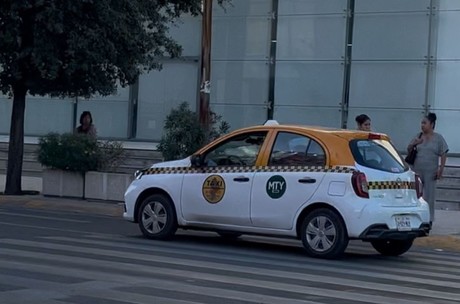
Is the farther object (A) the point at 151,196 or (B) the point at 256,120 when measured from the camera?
(B) the point at 256,120

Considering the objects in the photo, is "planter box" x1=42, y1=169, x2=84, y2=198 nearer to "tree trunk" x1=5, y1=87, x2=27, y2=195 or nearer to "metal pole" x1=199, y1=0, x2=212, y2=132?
"tree trunk" x1=5, y1=87, x2=27, y2=195

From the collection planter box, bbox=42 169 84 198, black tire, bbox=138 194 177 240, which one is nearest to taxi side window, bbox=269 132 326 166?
black tire, bbox=138 194 177 240

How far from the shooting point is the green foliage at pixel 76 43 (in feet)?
68.2

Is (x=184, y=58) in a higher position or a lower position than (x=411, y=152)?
higher

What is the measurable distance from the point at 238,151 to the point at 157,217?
4.99 ft

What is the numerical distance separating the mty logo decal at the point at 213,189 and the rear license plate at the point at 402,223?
237 cm

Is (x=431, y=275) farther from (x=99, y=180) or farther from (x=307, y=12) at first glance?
(x=307, y=12)

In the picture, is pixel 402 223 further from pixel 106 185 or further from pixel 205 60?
pixel 106 185

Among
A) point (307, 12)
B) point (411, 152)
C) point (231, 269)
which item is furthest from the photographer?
point (307, 12)

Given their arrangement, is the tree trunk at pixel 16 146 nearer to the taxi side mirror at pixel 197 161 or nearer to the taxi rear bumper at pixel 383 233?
the taxi side mirror at pixel 197 161

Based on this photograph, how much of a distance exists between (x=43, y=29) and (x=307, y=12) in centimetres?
828

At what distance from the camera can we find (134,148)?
96.1ft

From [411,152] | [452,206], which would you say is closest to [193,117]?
[411,152]

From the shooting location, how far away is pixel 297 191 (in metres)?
14.1
